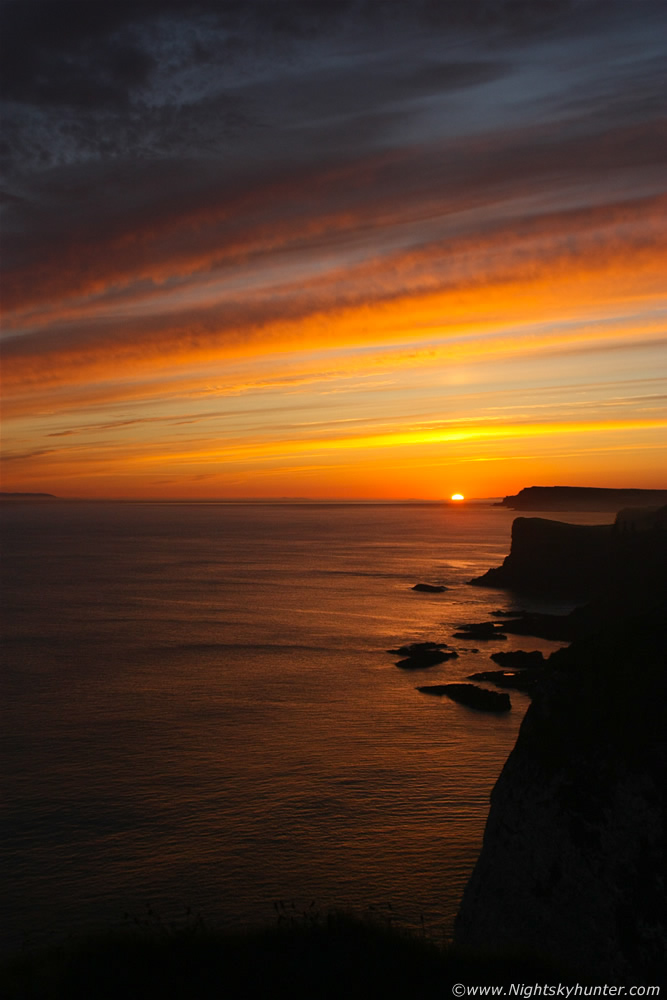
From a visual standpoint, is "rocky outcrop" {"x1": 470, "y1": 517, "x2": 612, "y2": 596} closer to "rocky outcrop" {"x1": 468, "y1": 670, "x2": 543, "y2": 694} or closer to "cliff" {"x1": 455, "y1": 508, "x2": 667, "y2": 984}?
"rocky outcrop" {"x1": 468, "y1": 670, "x2": 543, "y2": 694}

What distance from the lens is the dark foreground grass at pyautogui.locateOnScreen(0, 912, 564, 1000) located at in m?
13.1

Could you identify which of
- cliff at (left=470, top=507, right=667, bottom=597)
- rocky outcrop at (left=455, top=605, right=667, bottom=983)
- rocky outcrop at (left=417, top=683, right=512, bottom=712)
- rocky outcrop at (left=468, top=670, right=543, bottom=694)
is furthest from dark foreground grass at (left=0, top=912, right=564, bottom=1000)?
cliff at (left=470, top=507, right=667, bottom=597)

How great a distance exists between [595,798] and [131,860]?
18.7 metres

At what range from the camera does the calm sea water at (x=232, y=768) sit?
2550cm

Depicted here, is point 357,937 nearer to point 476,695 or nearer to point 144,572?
point 476,695

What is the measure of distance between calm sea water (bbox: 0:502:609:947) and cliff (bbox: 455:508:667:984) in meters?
9.42

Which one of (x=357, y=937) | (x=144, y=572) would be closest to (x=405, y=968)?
(x=357, y=937)

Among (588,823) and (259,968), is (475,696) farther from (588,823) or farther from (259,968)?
(259,968)

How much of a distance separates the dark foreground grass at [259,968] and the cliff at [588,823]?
1251mm

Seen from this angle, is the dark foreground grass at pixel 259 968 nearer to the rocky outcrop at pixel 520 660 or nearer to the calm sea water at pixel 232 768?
the calm sea water at pixel 232 768

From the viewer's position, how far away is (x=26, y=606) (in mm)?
87188

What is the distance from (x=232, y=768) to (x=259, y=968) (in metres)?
23.5

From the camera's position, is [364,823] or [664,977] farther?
[364,823]

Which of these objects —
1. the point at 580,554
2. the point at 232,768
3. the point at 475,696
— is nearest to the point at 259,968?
the point at 232,768
